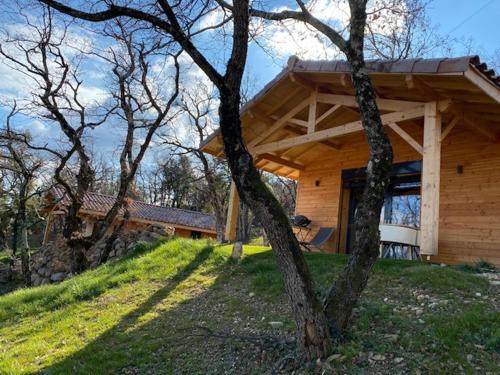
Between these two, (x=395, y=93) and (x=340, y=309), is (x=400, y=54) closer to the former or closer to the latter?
(x=395, y=93)

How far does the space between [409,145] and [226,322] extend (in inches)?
233

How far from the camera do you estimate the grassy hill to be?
10.4 feet

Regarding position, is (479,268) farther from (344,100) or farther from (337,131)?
(344,100)

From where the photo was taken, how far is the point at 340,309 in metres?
3.30

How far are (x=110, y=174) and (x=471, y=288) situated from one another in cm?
2850

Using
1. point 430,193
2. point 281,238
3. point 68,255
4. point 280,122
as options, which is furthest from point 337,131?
point 68,255

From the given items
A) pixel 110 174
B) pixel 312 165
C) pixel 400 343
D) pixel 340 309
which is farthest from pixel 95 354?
pixel 110 174

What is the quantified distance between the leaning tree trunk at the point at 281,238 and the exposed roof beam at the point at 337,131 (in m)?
3.34

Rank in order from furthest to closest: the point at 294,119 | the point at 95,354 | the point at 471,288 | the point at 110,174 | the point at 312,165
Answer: the point at 110,174, the point at 312,165, the point at 294,119, the point at 471,288, the point at 95,354

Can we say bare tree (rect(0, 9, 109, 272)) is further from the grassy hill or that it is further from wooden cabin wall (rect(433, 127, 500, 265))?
wooden cabin wall (rect(433, 127, 500, 265))

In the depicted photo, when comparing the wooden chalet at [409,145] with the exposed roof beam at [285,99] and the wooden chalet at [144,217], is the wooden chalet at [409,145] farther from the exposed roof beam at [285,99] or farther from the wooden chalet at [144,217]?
the wooden chalet at [144,217]

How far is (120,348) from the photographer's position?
4.30m

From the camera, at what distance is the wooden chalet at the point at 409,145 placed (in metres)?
5.87

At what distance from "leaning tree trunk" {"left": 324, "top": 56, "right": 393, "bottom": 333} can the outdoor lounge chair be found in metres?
5.86
